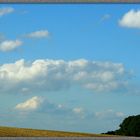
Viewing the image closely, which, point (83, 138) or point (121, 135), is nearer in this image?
point (83, 138)

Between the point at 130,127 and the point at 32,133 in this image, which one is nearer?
the point at 32,133

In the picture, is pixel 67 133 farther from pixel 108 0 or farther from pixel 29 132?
pixel 108 0

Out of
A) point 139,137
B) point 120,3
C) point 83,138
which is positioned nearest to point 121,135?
point 139,137

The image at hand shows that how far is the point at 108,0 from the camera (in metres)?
13.4

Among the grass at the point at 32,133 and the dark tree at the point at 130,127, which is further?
the dark tree at the point at 130,127

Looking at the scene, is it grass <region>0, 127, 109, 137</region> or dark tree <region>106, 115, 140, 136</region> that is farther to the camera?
dark tree <region>106, 115, 140, 136</region>

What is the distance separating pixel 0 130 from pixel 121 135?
307cm

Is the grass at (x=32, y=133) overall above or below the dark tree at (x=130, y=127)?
below

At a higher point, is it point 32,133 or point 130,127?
point 130,127

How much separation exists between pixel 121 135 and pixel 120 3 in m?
3.42

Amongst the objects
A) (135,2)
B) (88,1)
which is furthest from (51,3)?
(135,2)

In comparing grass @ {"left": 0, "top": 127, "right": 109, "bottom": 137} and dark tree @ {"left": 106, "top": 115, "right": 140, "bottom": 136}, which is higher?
dark tree @ {"left": 106, "top": 115, "right": 140, "bottom": 136}

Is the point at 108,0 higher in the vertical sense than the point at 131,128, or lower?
higher

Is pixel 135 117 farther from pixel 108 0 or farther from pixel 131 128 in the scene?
pixel 108 0
